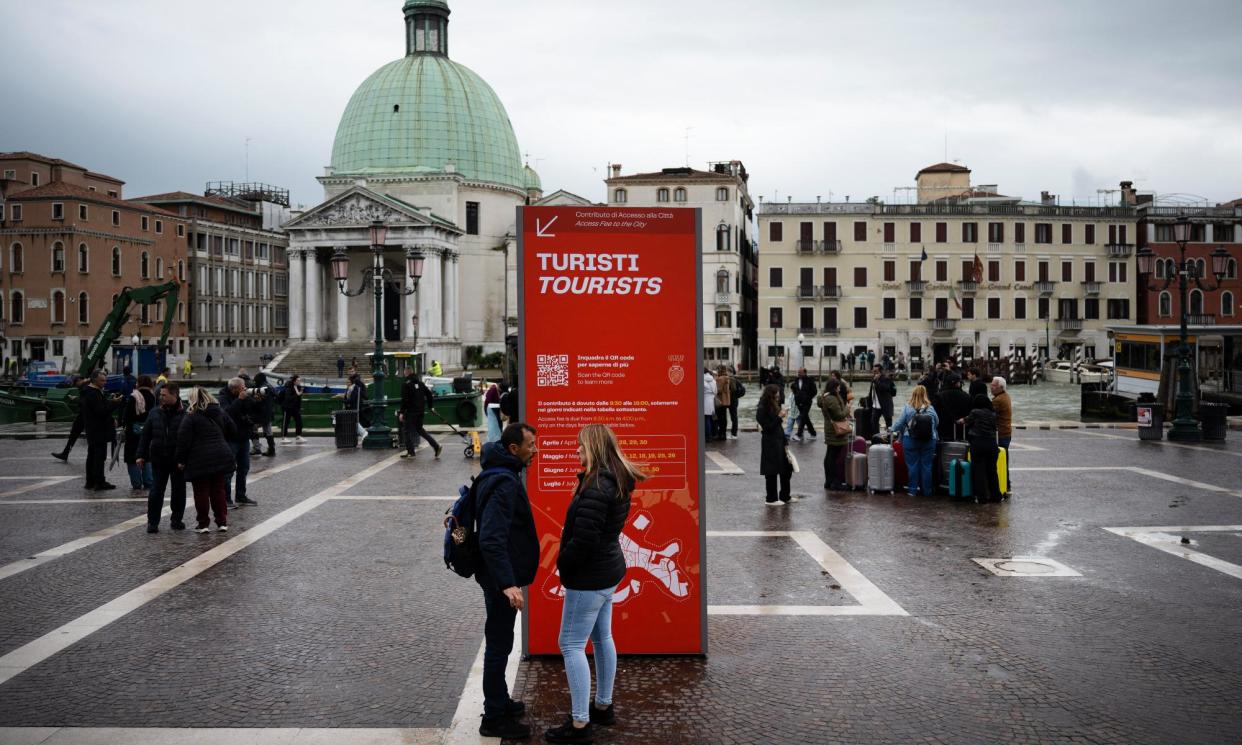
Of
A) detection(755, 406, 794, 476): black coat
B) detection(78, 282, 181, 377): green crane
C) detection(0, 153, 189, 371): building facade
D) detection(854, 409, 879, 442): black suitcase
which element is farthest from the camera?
detection(0, 153, 189, 371): building facade

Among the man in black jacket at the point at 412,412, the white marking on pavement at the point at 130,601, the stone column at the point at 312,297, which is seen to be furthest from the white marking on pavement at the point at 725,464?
the stone column at the point at 312,297

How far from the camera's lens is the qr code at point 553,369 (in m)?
6.95

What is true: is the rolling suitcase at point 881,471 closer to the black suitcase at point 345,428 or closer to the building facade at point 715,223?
the black suitcase at point 345,428

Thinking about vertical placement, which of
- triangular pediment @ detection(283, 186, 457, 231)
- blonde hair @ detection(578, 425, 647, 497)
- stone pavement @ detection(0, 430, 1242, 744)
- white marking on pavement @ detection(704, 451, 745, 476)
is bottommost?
stone pavement @ detection(0, 430, 1242, 744)

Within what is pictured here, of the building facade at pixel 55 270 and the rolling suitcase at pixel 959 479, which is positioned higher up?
the building facade at pixel 55 270

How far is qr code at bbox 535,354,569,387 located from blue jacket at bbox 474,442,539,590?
3.62ft

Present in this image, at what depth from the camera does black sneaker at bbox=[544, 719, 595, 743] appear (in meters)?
5.73

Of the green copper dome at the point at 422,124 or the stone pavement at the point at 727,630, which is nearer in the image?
the stone pavement at the point at 727,630

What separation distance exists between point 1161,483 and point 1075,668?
34.4 feet

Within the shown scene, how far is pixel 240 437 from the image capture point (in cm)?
1390

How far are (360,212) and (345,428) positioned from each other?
46.4 meters

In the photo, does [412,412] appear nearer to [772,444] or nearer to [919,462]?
[772,444]

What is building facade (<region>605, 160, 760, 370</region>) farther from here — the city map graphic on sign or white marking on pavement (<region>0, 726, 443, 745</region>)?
white marking on pavement (<region>0, 726, 443, 745</region>)

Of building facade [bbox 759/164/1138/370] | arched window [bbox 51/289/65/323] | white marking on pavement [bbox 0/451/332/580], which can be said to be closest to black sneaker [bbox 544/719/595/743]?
white marking on pavement [bbox 0/451/332/580]
